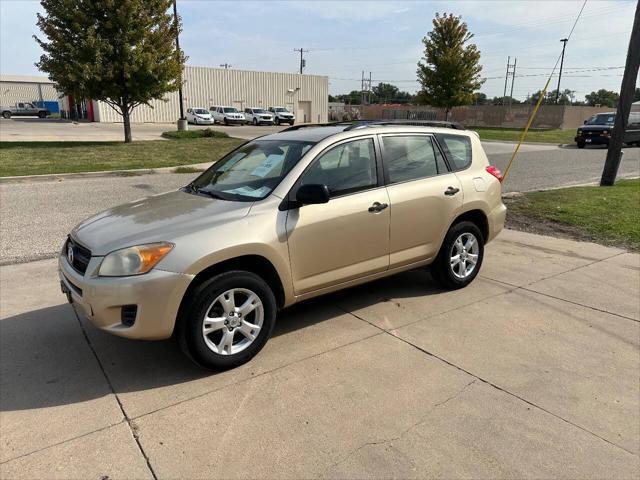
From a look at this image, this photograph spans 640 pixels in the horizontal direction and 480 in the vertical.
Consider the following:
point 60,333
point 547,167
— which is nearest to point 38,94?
point 547,167

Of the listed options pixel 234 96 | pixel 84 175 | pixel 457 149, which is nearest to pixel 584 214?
pixel 457 149

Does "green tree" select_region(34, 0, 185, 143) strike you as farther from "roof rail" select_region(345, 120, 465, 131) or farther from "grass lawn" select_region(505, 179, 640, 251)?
"roof rail" select_region(345, 120, 465, 131)

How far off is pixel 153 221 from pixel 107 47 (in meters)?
16.8

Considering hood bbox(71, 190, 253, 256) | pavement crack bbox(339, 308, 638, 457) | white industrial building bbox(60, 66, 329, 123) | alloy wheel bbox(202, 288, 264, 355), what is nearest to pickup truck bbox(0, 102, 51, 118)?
white industrial building bbox(60, 66, 329, 123)

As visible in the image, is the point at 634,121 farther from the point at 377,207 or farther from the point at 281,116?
the point at 281,116

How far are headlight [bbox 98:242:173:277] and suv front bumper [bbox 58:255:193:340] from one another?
40 millimetres

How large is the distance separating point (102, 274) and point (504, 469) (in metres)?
2.64

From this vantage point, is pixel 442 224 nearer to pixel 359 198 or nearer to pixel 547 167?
pixel 359 198

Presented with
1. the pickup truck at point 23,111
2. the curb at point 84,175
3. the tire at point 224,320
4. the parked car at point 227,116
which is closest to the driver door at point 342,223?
the tire at point 224,320

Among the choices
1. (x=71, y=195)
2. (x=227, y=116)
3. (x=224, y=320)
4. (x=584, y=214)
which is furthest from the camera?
(x=227, y=116)

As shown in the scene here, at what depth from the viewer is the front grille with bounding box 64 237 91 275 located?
3.34m

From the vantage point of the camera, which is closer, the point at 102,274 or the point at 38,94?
the point at 102,274

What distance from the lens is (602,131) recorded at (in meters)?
23.8

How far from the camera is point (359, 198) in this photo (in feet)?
13.2
